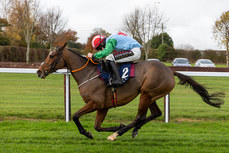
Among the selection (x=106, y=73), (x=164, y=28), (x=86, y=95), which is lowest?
(x=86, y=95)

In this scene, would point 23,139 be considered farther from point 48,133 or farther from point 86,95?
point 86,95

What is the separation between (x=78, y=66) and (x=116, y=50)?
0.78 m

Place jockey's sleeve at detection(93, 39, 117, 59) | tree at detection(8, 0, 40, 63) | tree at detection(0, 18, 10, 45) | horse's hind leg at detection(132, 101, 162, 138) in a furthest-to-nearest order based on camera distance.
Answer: tree at detection(0, 18, 10, 45)
tree at detection(8, 0, 40, 63)
horse's hind leg at detection(132, 101, 162, 138)
jockey's sleeve at detection(93, 39, 117, 59)

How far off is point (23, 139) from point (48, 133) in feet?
1.99

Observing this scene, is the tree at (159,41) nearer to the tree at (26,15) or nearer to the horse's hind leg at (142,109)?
the tree at (26,15)

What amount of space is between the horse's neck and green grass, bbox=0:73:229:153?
51.3 inches

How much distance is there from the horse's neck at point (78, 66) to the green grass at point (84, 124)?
4.27ft

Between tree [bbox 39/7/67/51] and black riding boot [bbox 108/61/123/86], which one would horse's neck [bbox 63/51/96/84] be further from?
tree [bbox 39/7/67/51]

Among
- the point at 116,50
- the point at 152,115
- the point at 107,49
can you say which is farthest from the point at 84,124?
the point at 107,49

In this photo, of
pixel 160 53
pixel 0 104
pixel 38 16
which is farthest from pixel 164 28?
pixel 0 104

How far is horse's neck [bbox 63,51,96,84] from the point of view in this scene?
4855 mm

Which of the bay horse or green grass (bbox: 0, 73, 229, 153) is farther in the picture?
green grass (bbox: 0, 73, 229, 153)

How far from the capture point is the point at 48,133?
5.67 m

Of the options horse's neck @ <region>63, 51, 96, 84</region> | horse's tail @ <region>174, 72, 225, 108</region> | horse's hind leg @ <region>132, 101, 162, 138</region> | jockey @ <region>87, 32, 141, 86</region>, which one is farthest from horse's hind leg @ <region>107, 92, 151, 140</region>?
horse's neck @ <region>63, 51, 96, 84</region>
